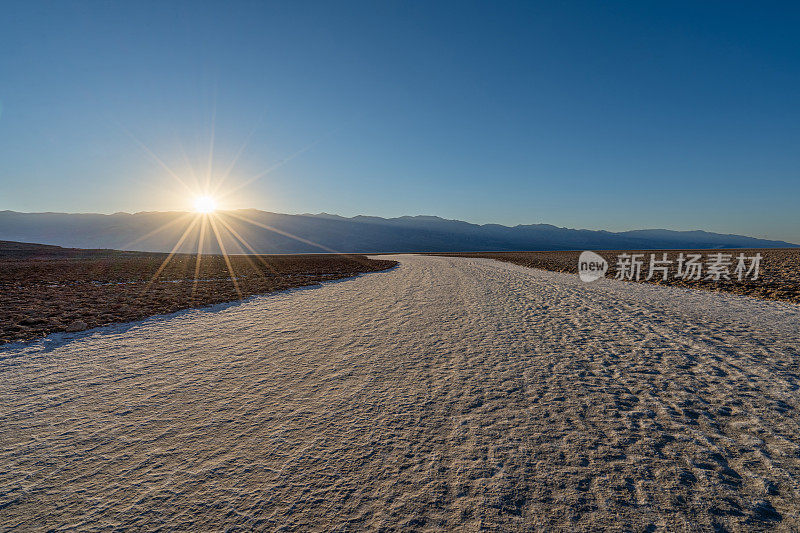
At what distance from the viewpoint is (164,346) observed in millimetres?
8312

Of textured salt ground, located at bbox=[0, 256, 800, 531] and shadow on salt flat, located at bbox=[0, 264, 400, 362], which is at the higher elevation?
textured salt ground, located at bbox=[0, 256, 800, 531]

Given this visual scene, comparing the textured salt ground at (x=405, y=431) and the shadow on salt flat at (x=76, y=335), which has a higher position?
the textured salt ground at (x=405, y=431)

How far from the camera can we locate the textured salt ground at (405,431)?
3.19 meters

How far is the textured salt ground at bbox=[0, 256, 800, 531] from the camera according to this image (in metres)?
3.19

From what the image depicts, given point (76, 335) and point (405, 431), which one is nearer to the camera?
point (405, 431)

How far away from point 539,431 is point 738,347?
736cm

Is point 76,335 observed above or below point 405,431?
below

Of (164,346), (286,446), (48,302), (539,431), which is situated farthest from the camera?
(48,302)

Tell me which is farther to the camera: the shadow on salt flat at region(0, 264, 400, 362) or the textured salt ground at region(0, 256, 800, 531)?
the shadow on salt flat at region(0, 264, 400, 362)

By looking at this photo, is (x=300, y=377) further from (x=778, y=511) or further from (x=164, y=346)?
(x=778, y=511)

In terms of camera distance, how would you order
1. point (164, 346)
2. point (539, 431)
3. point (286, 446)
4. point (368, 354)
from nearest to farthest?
point (286, 446) → point (539, 431) → point (368, 354) → point (164, 346)

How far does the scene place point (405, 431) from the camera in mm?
4523

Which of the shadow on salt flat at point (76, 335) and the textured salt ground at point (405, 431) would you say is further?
the shadow on salt flat at point (76, 335)

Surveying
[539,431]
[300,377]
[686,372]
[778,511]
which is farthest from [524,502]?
[686,372]
